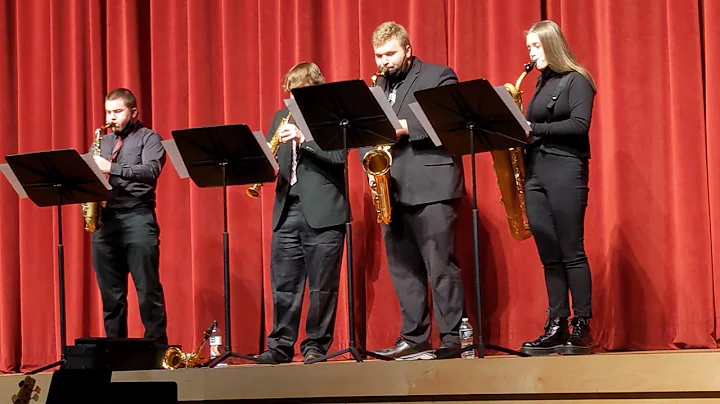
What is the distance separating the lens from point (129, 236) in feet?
19.0

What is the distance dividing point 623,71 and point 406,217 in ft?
5.33

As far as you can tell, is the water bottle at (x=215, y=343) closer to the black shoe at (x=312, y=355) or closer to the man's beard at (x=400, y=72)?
the black shoe at (x=312, y=355)

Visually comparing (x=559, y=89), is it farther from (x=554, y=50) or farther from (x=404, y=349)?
(x=404, y=349)

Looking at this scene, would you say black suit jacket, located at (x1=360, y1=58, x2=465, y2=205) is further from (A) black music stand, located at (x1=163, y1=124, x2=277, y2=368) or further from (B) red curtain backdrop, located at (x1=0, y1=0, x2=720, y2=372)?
(B) red curtain backdrop, located at (x1=0, y1=0, x2=720, y2=372)

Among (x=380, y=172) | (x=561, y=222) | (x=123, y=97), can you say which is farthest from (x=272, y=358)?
(x=123, y=97)

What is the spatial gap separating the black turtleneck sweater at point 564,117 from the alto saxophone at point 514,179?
7.2 inches

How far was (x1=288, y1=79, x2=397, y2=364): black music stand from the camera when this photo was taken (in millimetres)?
4516

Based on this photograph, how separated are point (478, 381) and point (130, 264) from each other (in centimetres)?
250

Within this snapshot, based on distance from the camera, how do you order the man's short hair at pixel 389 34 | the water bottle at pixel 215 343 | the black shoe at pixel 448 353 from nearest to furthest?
the black shoe at pixel 448 353, the man's short hair at pixel 389 34, the water bottle at pixel 215 343

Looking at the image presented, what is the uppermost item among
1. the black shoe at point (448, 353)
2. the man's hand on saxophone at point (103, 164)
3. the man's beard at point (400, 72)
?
the man's beard at point (400, 72)

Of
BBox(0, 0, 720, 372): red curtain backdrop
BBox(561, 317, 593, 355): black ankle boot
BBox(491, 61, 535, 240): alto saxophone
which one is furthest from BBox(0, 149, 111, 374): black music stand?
BBox(561, 317, 593, 355): black ankle boot

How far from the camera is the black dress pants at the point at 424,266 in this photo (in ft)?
16.5

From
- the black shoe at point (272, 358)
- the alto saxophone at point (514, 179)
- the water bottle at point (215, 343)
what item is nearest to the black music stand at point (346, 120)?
the black shoe at point (272, 358)

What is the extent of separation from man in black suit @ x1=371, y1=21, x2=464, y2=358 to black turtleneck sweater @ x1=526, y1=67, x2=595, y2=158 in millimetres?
525
